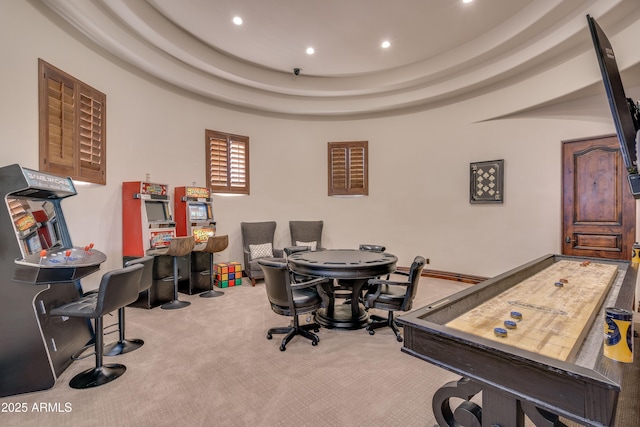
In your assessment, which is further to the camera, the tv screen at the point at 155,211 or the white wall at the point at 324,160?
the tv screen at the point at 155,211

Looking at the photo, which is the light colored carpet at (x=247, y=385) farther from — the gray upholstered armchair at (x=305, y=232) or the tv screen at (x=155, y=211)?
the gray upholstered armchair at (x=305, y=232)

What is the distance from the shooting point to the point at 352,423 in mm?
1958

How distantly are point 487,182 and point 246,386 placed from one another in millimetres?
5313

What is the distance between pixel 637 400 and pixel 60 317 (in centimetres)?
464

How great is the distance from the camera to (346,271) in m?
3.24

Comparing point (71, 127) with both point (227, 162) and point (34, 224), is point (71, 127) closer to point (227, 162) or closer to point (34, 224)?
point (34, 224)

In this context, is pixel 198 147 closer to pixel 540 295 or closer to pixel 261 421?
pixel 261 421

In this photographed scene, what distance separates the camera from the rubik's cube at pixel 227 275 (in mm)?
5504

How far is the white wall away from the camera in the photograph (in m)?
3.36

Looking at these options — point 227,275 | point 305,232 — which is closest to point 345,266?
point 227,275

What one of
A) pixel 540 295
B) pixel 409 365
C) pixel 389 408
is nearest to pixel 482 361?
pixel 540 295

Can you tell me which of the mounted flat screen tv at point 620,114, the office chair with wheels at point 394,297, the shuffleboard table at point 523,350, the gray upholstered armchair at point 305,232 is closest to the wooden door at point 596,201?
the shuffleboard table at point 523,350

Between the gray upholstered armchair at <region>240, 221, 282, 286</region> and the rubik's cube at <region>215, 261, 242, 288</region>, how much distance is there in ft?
0.75

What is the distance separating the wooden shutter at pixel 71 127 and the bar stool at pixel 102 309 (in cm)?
169
